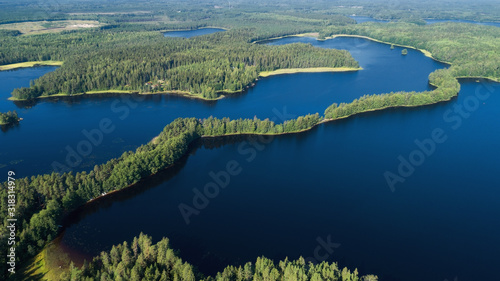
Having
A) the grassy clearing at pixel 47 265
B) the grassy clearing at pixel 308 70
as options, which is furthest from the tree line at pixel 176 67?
the grassy clearing at pixel 47 265

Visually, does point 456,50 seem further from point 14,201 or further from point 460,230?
point 14,201

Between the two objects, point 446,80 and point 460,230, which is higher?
point 446,80

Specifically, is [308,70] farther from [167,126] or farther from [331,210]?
[331,210]

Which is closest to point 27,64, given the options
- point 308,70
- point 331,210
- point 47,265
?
point 308,70

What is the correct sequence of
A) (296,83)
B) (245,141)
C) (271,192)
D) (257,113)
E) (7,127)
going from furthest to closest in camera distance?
(296,83) → (257,113) → (7,127) → (245,141) → (271,192)

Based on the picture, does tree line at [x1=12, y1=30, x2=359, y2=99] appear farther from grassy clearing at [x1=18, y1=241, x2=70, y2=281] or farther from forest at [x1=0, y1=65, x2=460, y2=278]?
grassy clearing at [x1=18, y1=241, x2=70, y2=281]

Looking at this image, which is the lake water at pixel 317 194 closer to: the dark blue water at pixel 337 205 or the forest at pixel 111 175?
the dark blue water at pixel 337 205

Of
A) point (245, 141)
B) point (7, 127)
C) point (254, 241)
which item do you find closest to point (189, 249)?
point (254, 241)

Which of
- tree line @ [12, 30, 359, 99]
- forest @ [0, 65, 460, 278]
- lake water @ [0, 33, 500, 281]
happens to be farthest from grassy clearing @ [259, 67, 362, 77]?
forest @ [0, 65, 460, 278]
